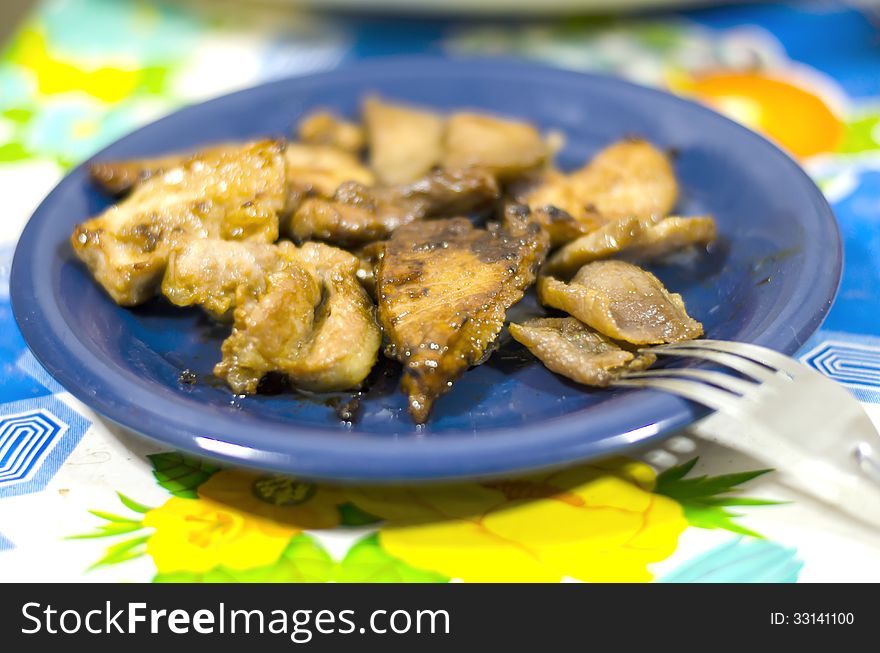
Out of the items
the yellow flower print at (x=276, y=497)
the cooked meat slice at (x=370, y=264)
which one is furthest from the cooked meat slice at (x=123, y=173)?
the yellow flower print at (x=276, y=497)

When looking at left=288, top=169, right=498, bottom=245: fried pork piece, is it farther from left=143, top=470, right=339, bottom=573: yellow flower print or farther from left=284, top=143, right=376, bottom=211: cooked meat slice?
left=143, top=470, right=339, bottom=573: yellow flower print

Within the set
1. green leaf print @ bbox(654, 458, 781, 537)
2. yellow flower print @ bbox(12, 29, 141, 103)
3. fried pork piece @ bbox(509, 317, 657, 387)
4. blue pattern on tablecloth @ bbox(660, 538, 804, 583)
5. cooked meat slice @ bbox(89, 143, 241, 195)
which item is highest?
yellow flower print @ bbox(12, 29, 141, 103)

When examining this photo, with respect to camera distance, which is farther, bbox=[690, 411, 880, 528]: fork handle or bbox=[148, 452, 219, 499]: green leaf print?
bbox=[148, 452, 219, 499]: green leaf print

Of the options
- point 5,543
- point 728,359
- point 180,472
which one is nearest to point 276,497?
point 180,472

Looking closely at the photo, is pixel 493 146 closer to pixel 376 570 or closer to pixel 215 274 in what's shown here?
pixel 215 274

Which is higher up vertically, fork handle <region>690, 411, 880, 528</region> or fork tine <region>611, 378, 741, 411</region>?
fork tine <region>611, 378, 741, 411</region>

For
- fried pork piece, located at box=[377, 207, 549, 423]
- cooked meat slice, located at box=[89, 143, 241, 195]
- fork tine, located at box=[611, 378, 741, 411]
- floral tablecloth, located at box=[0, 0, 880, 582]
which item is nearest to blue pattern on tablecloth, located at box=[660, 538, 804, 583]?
floral tablecloth, located at box=[0, 0, 880, 582]

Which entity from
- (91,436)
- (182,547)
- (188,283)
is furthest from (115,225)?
(182,547)

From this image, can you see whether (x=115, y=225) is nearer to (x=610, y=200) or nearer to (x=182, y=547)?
(x=182, y=547)
